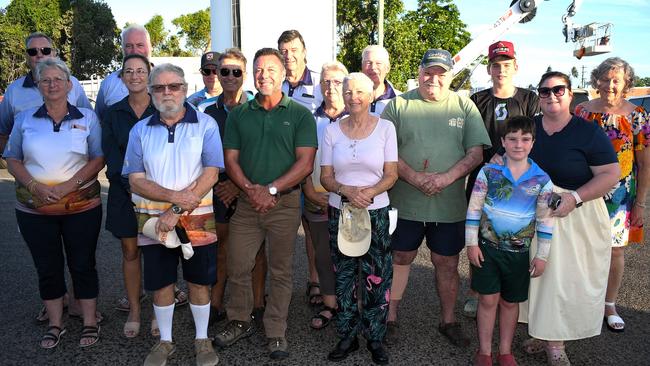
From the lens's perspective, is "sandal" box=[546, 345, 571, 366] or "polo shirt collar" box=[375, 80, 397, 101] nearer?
"sandal" box=[546, 345, 571, 366]

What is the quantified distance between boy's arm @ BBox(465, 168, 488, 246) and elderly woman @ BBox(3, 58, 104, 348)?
9.20 feet

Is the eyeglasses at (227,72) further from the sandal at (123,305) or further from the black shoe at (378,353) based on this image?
the black shoe at (378,353)

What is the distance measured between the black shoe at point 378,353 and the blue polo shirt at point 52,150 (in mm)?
2445

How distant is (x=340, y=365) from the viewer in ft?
11.0

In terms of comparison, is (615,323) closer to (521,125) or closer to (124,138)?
(521,125)

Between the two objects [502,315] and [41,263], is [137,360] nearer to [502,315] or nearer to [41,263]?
[41,263]

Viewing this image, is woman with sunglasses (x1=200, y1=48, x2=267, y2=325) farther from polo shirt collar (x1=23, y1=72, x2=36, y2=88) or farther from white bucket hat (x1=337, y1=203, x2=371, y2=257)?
polo shirt collar (x1=23, y1=72, x2=36, y2=88)

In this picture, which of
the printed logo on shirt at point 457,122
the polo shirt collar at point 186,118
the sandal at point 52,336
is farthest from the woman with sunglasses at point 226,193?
the printed logo on shirt at point 457,122

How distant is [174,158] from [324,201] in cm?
126

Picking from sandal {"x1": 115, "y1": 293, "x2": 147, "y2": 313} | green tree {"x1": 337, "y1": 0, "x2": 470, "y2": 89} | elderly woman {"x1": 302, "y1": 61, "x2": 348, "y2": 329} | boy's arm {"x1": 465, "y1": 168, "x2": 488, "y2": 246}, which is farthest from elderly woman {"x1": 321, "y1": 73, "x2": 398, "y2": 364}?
green tree {"x1": 337, "y1": 0, "x2": 470, "y2": 89}

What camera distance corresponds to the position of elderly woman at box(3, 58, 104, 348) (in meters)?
3.51

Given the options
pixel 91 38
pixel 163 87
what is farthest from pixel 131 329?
pixel 91 38

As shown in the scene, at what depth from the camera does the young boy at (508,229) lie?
3018 millimetres

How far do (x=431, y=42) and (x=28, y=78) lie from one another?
26016mm
